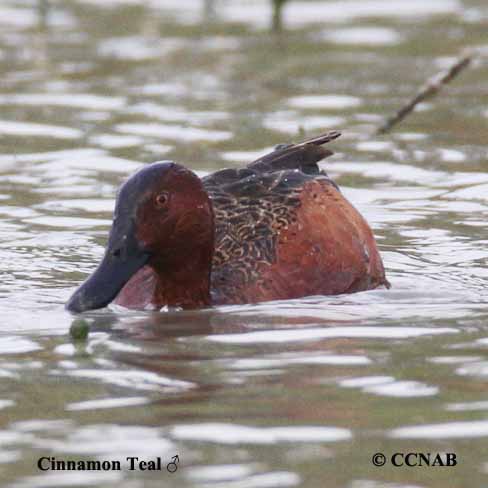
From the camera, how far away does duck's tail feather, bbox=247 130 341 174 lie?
930cm

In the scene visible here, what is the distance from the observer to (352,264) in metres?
8.84

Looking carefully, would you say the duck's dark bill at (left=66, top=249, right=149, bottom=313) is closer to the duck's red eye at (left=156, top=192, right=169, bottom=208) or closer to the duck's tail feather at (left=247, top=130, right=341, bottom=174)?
the duck's red eye at (left=156, top=192, right=169, bottom=208)

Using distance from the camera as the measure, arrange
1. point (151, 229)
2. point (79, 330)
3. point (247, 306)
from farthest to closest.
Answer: point (247, 306), point (151, 229), point (79, 330)

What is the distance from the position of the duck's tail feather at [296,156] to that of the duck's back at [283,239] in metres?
0.04

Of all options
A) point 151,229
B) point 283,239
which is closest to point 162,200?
point 151,229

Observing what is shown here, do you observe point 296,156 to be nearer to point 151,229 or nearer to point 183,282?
point 183,282

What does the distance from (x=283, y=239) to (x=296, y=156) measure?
0.89 meters

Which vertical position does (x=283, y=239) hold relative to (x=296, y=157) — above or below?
below

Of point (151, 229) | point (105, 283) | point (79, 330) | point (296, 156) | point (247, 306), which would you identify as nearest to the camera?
point (79, 330)

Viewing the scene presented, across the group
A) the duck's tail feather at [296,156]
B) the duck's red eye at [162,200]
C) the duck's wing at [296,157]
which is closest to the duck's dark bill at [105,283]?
the duck's red eye at [162,200]

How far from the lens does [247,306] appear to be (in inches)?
326

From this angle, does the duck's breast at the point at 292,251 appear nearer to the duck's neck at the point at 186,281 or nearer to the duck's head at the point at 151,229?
the duck's neck at the point at 186,281

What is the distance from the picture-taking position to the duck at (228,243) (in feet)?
26.5

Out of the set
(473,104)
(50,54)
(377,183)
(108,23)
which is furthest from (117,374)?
(108,23)
